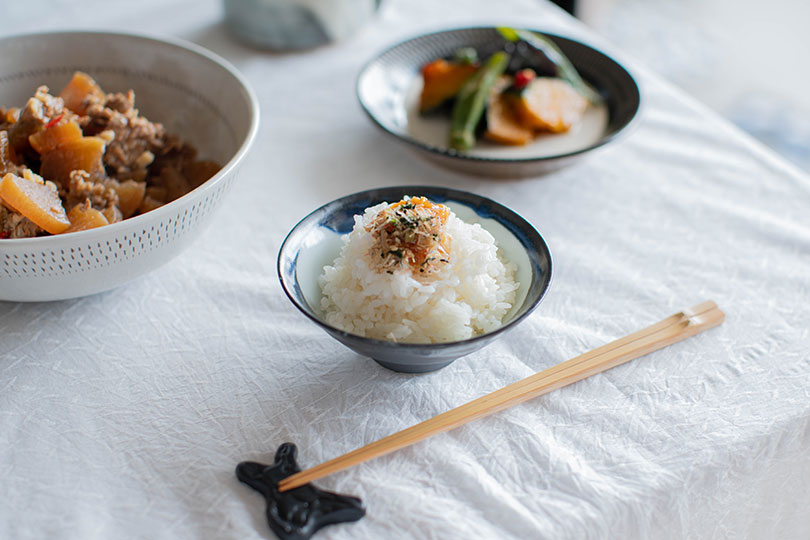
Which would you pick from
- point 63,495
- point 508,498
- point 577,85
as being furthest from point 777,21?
point 63,495

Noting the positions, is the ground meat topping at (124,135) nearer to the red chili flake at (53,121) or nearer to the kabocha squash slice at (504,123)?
the red chili flake at (53,121)

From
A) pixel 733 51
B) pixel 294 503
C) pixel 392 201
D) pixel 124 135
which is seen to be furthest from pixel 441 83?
pixel 733 51

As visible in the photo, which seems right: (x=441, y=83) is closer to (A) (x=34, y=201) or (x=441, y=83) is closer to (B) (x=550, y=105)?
(B) (x=550, y=105)

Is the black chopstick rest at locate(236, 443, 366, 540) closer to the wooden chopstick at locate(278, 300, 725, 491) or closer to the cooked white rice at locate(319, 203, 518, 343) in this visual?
the wooden chopstick at locate(278, 300, 725, 491)

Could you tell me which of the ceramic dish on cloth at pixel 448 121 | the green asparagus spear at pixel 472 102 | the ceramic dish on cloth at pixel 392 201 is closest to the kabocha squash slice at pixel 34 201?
the ceramic dish on cloth at pixel 392 201

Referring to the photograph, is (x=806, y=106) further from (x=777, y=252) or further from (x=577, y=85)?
(x=777, y=252)

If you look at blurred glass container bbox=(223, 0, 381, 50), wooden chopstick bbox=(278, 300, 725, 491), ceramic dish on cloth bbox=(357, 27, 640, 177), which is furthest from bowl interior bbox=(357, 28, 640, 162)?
wooden chopstick bbox=(278, 300, 725, 491)
